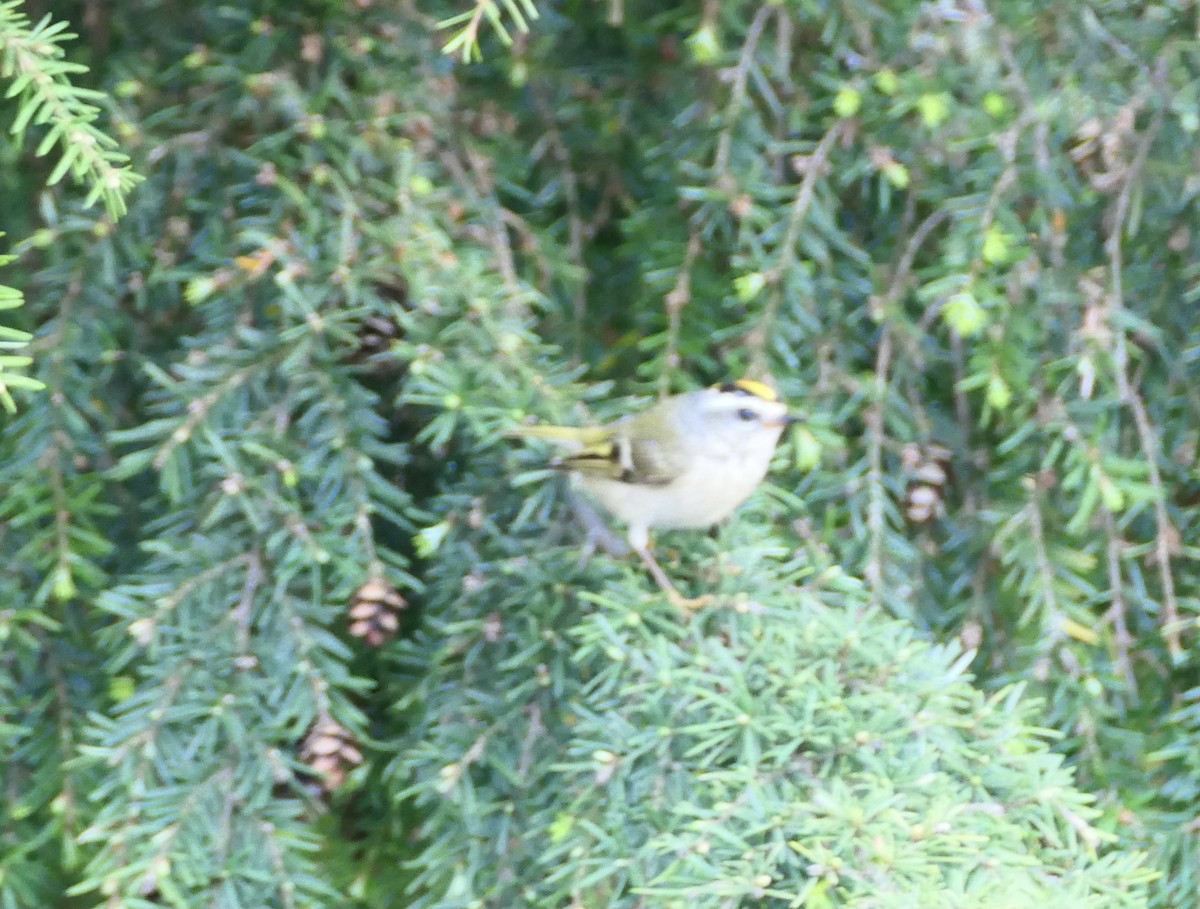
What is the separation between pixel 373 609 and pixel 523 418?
324mm

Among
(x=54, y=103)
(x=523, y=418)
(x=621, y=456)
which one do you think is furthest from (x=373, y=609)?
(x=54, y=103)

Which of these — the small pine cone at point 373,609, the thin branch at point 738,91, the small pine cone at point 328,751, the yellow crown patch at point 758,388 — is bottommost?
the small pine cone at point 328,751

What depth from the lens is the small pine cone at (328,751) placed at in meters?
1.46

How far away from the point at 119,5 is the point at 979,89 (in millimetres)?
1286

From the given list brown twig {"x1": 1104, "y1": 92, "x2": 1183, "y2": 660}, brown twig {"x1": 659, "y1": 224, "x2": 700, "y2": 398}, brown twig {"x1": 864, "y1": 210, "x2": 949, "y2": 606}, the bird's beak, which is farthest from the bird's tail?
brown twig {"x1": 1104, "y1": 92, "x2": 1183, "y2": 660}

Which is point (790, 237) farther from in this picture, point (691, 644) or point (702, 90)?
point (691, 644)

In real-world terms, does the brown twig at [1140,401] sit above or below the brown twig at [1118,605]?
above

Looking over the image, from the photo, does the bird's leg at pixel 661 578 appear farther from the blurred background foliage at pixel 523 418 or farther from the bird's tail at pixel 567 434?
the bird's tail at pixel 567 434

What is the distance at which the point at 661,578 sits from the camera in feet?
5.23

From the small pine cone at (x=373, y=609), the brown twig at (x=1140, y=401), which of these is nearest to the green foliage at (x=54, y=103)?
the small pine cone at (x=373, y=609)

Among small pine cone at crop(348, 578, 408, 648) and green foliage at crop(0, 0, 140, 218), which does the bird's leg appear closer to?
small pine cone at crop(348, 578, 408, 648)

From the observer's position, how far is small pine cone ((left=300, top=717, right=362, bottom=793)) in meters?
1.46

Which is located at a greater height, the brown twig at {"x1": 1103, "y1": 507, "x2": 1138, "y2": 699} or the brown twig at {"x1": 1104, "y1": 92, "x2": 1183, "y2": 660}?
the brown twig at {"x1": 1104, "y1": 92, "x2": 1183, "y2": 660}

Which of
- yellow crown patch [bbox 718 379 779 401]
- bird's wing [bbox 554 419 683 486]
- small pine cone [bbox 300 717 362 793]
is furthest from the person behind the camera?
bird's wing [bbox 554 419 683 486]
